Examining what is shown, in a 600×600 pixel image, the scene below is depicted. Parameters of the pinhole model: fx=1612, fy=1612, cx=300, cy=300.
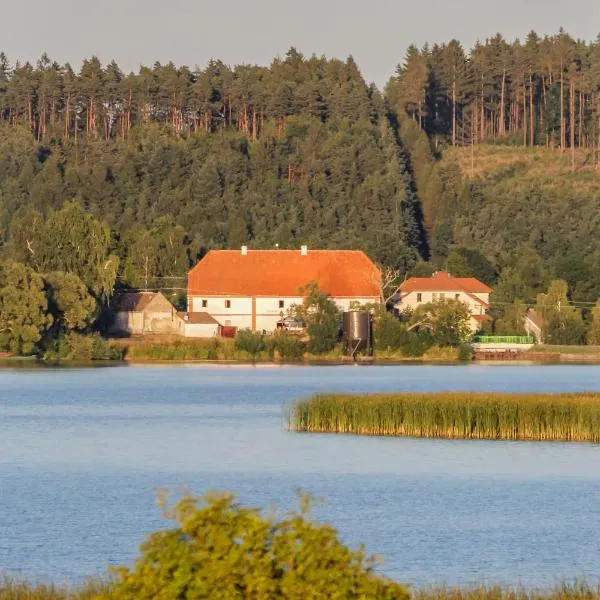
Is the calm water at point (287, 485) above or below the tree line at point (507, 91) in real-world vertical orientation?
below

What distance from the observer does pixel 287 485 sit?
2900 centimetres

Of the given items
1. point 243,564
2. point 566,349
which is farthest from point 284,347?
point 243,564

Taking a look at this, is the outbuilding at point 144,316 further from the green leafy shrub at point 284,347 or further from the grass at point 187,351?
the green leafy shrub at point 284,347

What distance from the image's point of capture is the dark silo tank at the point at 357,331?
77.7 m

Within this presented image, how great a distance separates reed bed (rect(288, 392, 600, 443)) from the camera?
3353cm

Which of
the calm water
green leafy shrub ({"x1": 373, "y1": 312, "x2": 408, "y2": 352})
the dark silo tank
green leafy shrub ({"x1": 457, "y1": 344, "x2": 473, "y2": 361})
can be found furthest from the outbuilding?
the calm water

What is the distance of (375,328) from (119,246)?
62.4 ft

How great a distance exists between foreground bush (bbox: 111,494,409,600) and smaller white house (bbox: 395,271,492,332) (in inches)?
3020

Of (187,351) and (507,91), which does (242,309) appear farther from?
(507,91)

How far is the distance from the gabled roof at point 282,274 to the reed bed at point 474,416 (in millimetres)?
51264

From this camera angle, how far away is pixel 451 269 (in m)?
99.6

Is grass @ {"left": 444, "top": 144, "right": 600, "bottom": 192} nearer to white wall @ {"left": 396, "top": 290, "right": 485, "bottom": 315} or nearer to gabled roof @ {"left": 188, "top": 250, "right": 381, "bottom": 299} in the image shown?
white wall @ {"left": 396, "top": 290, "right": 485, "bottom": 315}

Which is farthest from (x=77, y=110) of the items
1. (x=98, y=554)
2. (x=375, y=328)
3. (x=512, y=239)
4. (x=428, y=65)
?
(x=98, y=554)

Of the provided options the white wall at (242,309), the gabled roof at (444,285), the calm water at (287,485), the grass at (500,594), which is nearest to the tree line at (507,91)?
the gabled roof at (444,285)
